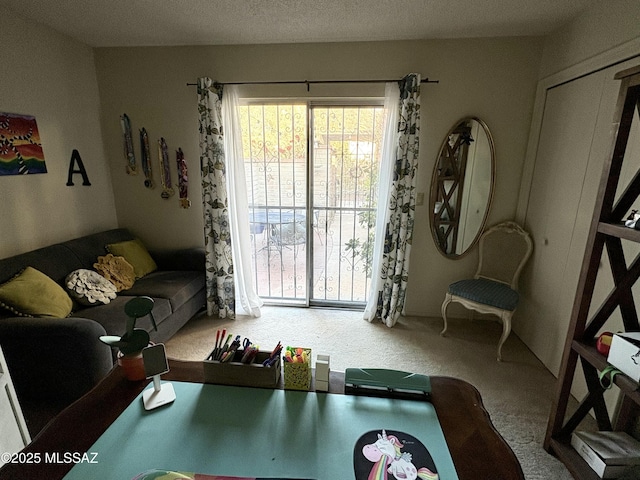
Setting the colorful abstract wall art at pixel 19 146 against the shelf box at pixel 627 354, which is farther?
the colorful abstract wall art at pixel 19 146

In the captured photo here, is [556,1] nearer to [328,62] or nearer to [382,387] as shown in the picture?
[328,62]

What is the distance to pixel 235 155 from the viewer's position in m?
2.74

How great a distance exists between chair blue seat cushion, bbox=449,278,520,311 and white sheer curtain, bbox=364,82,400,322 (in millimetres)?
690

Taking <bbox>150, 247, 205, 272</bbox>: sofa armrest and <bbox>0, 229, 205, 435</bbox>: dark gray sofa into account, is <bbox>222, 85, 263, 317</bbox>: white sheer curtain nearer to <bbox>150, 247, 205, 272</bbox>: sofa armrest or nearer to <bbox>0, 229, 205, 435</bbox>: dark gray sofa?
<bbox>150, 247, 205, 272</bbox>: sofa armrest

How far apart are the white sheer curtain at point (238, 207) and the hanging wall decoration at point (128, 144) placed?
98 cm

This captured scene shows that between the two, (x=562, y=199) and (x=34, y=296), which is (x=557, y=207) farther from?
(x=34, y=296)

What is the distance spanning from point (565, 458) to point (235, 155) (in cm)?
298

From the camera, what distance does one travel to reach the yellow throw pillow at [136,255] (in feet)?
8.86

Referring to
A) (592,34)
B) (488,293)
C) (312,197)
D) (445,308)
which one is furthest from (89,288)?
(592,34)

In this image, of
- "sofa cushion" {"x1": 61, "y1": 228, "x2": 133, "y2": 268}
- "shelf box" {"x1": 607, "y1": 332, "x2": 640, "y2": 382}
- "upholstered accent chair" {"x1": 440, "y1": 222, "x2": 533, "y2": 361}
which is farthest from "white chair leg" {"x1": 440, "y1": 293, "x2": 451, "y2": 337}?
"sofa cushion" {"x1": 61, "y1": 228, "x2": 133, "y2": 268}

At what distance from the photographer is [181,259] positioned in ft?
9.75

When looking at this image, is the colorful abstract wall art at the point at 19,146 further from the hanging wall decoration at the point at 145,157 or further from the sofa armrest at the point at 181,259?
the sofa armrest at the point at 181,259

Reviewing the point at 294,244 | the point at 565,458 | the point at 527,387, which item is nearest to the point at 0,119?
the point at 294,244

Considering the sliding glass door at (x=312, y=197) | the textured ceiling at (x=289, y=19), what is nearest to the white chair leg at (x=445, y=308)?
the sliding glass door at (x=312, y=197)
